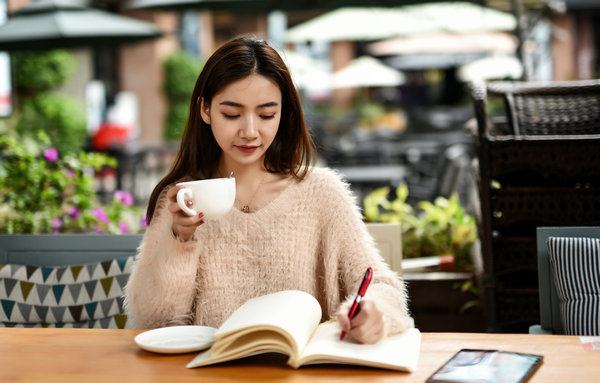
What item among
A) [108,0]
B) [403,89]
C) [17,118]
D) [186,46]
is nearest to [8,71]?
[17,118]

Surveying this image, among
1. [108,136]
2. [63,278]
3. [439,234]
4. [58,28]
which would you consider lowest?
[439,234]

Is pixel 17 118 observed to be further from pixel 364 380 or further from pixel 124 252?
pixel 364 380

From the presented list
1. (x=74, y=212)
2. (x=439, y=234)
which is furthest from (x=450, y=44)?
(x=74, y=212)

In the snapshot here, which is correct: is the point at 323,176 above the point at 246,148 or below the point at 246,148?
below

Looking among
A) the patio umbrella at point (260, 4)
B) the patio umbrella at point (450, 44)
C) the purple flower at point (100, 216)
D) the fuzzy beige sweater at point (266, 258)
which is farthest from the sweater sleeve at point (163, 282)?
the patio umbrella at point (450, 44)

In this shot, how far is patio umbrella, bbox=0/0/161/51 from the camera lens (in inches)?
247

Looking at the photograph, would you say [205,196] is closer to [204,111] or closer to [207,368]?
[207,368]

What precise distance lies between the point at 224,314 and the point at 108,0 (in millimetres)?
16236

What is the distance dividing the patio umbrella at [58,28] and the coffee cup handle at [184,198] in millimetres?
5097

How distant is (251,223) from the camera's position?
2168 millimetres

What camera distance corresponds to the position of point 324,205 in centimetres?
219

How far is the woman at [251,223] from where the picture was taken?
78.1 inches

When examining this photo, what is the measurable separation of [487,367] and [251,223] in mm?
917

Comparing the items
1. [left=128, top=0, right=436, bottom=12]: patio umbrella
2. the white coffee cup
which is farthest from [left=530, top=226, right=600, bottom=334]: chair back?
[left=128, top=0, right=436, bottom=12]: patio umbrella
